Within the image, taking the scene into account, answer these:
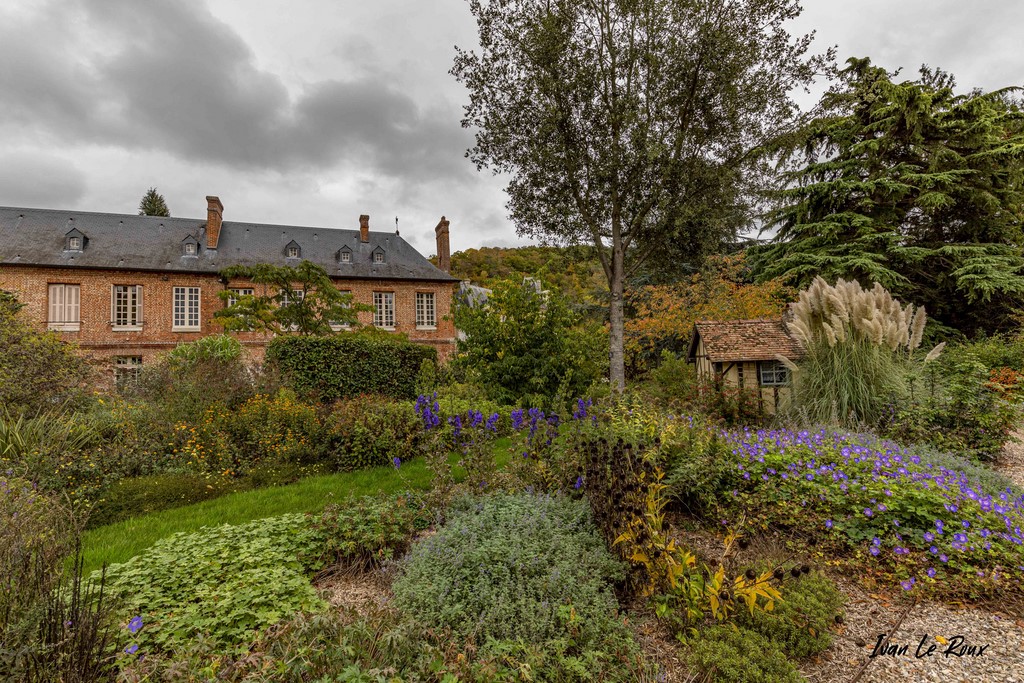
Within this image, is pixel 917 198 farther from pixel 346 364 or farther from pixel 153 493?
pixel 153 493

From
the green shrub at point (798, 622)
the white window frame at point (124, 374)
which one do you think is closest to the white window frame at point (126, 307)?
the white window frame at point (124, 374)

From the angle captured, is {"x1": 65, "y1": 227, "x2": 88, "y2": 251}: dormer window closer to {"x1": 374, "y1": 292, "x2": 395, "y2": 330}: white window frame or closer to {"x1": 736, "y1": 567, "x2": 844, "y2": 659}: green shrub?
{"x1": 374, "y1": 292, "x2": 395, "y2": 330}: white window frame

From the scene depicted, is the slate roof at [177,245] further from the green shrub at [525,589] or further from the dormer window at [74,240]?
the green shrub at [525,589]

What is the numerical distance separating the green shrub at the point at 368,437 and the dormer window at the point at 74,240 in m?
20.9

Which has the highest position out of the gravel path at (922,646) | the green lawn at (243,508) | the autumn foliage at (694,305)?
the autumn foliage at (694,305)

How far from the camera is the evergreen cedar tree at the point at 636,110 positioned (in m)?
10.2

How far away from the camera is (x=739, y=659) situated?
2145 mm

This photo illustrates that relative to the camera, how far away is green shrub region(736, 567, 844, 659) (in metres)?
2.38

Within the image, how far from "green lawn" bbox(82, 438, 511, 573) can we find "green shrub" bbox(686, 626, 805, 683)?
2799 mm

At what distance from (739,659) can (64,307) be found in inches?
1030

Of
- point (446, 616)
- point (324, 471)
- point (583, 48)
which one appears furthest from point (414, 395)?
point (446, 616)

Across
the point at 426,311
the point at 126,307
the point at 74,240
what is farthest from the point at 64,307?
the point at 426,311

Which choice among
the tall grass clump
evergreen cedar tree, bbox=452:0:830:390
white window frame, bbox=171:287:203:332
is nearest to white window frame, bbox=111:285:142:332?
white window frame, bbox=171:287:203:332

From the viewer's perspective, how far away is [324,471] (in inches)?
251
